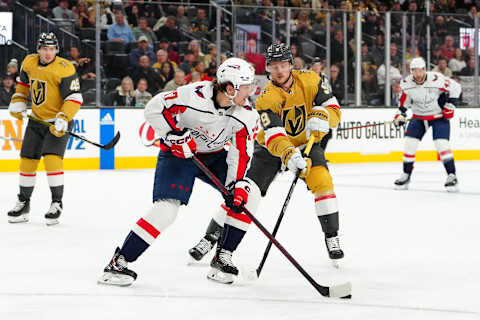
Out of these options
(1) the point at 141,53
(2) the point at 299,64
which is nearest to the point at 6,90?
(1) the point at 141,53

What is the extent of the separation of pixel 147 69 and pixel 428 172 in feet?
11.4

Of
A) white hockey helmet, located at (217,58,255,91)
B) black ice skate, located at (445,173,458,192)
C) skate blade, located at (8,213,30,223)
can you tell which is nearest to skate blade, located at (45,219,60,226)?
A: skate blade, located at (8,213,30,223)


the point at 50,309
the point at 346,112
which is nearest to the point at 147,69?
the point at 346,112

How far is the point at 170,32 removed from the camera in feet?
32.2

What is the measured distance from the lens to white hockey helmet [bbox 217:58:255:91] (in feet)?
10.8

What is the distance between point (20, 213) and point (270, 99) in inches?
89.2

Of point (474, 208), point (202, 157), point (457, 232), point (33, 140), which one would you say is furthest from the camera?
point (474, 208)

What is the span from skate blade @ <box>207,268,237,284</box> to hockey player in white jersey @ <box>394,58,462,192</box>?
4211 millimetres

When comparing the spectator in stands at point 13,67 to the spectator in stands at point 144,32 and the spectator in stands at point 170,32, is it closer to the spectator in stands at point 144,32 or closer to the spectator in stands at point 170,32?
the spectator in stands at point 144,32

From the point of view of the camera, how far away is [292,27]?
10.2 m

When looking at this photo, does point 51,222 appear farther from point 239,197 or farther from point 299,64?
point 299,64

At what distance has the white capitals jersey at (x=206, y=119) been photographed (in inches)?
133

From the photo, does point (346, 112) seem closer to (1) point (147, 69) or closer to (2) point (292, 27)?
(2) point (292, 27)

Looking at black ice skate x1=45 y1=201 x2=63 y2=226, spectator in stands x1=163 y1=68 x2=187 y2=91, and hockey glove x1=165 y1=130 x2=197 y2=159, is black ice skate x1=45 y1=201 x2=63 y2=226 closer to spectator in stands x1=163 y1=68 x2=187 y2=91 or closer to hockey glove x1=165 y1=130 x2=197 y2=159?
hockey glove x1=165 y1=130 x2=197 y2=159
